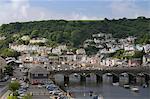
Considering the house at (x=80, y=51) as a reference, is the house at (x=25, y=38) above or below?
above

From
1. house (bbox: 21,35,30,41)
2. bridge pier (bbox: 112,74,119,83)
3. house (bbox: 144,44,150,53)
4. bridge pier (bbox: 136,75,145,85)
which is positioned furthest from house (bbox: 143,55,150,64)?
house (bbox: 21,35,30,41)

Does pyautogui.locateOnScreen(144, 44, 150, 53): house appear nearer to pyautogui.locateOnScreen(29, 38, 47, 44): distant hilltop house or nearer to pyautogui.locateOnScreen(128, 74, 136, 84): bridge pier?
pyautogui.locateOnScreen(128, 74, 136, 84): bridge pier

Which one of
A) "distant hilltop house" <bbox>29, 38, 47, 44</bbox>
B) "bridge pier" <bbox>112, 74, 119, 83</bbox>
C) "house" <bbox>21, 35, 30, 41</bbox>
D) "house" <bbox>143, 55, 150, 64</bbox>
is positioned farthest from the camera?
"house" <bbox>21, 35, 30, 41</bbox>

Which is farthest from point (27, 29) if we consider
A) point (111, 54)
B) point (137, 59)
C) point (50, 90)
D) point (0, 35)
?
point (50, 90)

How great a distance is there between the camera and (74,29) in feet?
277

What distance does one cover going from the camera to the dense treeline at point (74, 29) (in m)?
82.4

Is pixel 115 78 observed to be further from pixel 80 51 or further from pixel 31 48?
pixel 31 48

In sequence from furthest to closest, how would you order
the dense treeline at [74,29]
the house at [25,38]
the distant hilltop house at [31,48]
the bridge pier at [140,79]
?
the house at [25,38]
the dense treeline at [74,29]
the distant hilltop house at [31,48]
the bridge pier at [140,79]

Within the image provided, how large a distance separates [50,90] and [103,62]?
36.2m

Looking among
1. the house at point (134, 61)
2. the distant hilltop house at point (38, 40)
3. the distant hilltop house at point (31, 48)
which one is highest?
the distant hilltop house at point (38, 40)

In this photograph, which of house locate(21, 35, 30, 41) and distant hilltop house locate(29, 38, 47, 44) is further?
house locate(21, 35, 30, 41)

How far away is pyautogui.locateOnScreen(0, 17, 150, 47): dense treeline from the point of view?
8244cm

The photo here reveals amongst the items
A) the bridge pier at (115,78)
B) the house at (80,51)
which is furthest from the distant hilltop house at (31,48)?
the bridge pier at (115,78)

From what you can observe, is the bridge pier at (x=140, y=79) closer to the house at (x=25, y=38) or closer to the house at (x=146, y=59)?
the house at (x=146, y=59)
